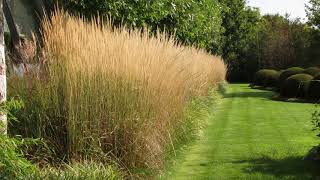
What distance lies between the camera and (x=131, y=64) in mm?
6023

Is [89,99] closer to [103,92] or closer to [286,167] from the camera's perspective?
[103,92]

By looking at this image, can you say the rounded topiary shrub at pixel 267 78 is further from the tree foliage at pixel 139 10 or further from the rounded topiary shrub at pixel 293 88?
the tree foliage at pixel 139 10

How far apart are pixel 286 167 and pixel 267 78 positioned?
85.4ft

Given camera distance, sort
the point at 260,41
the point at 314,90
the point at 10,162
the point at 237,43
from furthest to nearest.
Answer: the point at 237,43
the point at 260,41
the point at 314,90
the point at 10,162

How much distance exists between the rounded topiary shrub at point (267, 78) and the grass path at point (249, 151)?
18049 millimetres

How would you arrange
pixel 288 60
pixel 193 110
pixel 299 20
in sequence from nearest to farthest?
pixel 193 110, pixel 288 60, pixel 299 20

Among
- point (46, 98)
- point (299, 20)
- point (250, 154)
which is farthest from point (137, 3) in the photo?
point (299, 20)

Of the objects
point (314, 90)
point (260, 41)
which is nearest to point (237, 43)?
point (260, 41)

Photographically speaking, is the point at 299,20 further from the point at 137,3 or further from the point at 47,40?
the point at 47,40

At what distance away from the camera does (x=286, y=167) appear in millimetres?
7090

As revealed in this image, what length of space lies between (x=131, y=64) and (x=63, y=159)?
1352mm

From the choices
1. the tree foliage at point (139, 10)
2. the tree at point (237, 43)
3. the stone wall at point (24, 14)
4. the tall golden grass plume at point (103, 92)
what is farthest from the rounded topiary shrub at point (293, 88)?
the tree at point (237, 43)

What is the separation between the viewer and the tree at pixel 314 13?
2941 cm

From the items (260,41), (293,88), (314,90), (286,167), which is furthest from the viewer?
(260,41)
